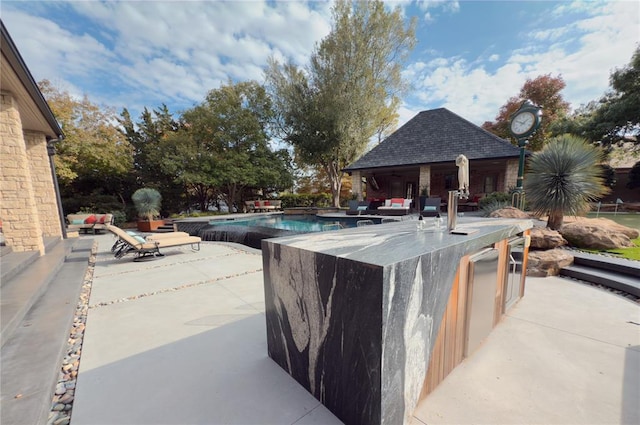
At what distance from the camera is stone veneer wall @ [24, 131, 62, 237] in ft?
21.2

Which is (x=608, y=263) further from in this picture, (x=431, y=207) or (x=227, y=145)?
(x=227, y=145)

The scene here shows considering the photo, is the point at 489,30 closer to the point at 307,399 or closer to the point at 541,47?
the point at 541,47

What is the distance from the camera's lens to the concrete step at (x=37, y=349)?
1517mm

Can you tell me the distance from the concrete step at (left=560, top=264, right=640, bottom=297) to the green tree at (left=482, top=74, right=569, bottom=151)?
19944mm

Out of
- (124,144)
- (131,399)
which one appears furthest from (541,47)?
(124,144)

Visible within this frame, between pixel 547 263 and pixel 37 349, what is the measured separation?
6.66 meters

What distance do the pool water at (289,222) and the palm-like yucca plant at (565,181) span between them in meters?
6.86

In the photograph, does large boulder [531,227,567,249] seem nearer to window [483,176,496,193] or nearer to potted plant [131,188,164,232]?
window [483,176,496,193]

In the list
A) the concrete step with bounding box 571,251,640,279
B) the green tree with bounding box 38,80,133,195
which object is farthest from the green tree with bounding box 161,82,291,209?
the concrete step with bounding box 571,251,640,279

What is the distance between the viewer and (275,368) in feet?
6.45

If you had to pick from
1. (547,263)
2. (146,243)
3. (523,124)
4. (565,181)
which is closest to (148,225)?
(146,243)

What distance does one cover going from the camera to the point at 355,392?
1349mm

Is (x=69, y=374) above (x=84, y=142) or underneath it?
underneath

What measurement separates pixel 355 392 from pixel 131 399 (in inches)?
61.1
